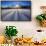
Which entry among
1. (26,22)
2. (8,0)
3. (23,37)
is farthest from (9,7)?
(23,37)

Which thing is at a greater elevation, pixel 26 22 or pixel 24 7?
pixel 24 7

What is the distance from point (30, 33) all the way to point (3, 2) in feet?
2.33

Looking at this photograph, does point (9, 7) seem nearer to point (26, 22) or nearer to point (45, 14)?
point (26, 22)

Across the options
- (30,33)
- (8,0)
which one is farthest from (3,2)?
(30,33)

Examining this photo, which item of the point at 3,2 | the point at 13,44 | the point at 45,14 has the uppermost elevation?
the point at 3,2

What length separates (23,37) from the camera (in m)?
2.90

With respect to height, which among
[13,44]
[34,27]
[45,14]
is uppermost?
[45,14]

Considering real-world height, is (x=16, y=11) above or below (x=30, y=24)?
above

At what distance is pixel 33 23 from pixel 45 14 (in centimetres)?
26

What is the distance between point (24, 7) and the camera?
9.51 feet

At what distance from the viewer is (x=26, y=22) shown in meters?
2.92

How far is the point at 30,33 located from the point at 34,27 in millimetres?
126

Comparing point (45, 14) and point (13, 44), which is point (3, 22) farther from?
point (45, 14)

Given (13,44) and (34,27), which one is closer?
(13,44)
